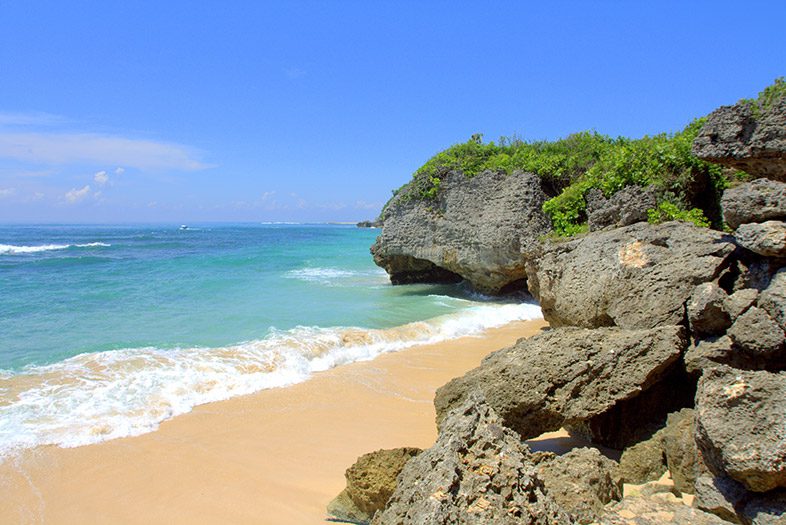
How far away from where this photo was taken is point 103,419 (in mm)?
6699

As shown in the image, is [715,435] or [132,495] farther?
[132,495]

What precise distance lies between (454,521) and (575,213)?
946 cm

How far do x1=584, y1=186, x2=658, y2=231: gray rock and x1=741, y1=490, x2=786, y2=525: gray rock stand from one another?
5862mm

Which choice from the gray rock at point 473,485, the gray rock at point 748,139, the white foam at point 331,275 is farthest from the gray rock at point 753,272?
the white foam at point 331,275

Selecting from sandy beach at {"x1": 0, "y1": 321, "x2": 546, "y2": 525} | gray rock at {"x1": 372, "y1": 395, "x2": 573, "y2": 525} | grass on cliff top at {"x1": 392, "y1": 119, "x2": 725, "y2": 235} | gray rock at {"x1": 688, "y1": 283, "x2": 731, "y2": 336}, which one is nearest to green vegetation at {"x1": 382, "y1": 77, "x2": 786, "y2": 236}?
grass on cliff top at {"x1": 392, "y1": 119, "x2": 725, "y2": 235}

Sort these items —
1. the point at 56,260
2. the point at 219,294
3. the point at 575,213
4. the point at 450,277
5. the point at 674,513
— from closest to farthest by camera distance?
the point at 674,513
the point at 575,213
the point at 219,294
the point at 450,277
the point at 56,260

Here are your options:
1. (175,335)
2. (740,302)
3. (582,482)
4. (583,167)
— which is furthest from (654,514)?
(583,167)

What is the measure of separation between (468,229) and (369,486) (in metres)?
12.2

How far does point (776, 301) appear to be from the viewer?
442 cm

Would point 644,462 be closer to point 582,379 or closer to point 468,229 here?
point 582,379

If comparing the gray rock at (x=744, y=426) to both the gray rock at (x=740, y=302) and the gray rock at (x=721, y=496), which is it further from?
the gray rock at (x=740, y=302)

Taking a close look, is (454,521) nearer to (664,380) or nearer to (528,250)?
(664,380)

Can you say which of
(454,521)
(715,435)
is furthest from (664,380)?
(454,521)

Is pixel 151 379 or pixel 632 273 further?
pixel 151 379
